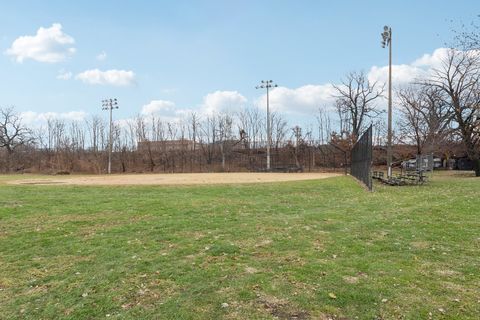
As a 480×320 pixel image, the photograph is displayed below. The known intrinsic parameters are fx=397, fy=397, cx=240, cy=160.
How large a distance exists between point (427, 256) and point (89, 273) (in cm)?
444

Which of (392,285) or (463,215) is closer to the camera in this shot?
(392,285)

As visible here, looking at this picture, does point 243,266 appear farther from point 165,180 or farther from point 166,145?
point 166,145

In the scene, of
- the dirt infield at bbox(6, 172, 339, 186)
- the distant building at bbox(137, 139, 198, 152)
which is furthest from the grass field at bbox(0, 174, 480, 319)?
the distant building at bbox(137, 139, 198, 152)

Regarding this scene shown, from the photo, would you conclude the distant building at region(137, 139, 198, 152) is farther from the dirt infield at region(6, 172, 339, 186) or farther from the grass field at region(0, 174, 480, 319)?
the grass field at region(0, 174, 480, 319)

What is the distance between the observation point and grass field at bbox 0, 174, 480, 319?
3.76 meters

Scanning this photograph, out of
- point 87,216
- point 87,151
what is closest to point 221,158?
point 87,151

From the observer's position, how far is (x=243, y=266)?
16.6 ft

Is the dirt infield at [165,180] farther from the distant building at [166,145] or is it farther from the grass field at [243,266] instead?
the distant building at [166,145]

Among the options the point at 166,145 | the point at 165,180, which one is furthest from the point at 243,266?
the point at 166,145

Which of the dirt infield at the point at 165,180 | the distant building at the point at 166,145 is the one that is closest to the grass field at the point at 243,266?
the dirt infield at the point at 165,180

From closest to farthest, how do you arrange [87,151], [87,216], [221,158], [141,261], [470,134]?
[141,261], [87,216], [470,134], [221,158], [87,151]

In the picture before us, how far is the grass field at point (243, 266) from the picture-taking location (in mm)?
3756

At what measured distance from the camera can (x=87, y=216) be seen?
31.1 feet

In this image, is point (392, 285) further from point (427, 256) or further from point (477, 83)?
point (477, 83)
